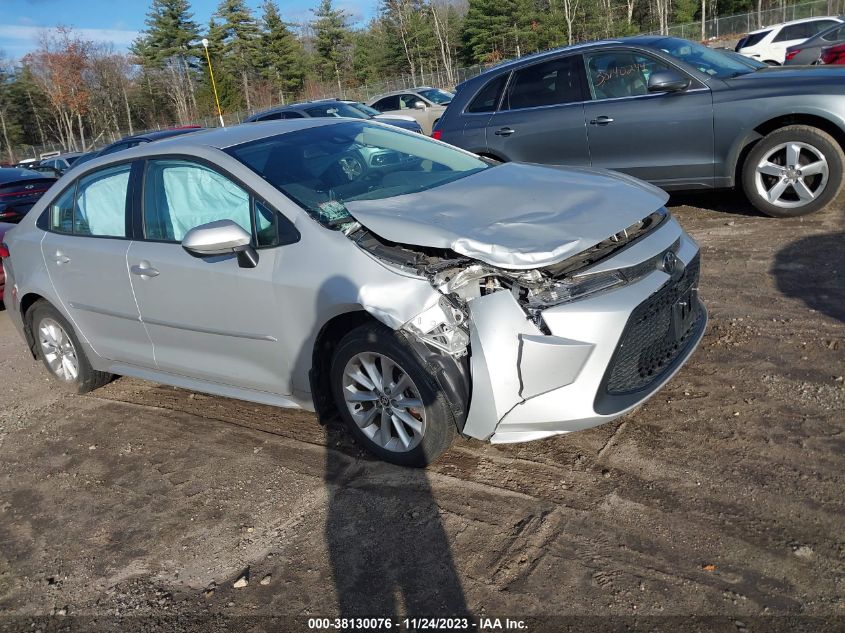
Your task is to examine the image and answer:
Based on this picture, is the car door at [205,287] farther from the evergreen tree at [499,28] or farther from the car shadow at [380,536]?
the evergreen tree at [499,28]

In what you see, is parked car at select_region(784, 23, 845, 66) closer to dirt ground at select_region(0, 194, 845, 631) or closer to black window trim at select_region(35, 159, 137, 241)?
dirt ground at select_region(0, 194, 845, 631)

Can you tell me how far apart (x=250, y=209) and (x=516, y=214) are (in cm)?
141

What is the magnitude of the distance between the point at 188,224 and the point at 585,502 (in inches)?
104

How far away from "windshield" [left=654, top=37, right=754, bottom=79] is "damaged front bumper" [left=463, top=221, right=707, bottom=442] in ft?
14.5

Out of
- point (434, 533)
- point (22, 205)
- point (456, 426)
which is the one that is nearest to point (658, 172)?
point (456, 426)

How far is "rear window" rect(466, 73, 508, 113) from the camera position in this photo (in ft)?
25.8

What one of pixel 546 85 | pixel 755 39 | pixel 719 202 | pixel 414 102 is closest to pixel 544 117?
pixel 546 85

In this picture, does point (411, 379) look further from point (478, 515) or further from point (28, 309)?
point (28, 309)

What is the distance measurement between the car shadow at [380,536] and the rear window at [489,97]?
16.7 feet

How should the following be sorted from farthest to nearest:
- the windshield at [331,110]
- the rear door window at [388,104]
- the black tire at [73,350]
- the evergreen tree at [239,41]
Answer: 1. the evergreen tree at [239,41]
2. the rear door window at [388,104]
3. the windshield at [331,110]
4. the black tire at [73,350]

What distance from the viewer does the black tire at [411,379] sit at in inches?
126

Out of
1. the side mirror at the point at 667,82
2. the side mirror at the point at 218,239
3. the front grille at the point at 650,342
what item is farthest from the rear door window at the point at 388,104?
the front grille at the point at 650,342

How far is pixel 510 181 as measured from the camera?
3.91 meters

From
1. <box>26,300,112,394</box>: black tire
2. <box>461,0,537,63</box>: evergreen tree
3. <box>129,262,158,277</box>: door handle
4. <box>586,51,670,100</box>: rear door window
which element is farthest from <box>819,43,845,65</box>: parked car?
<box>461,0,537,63</box>: evergreen tree
